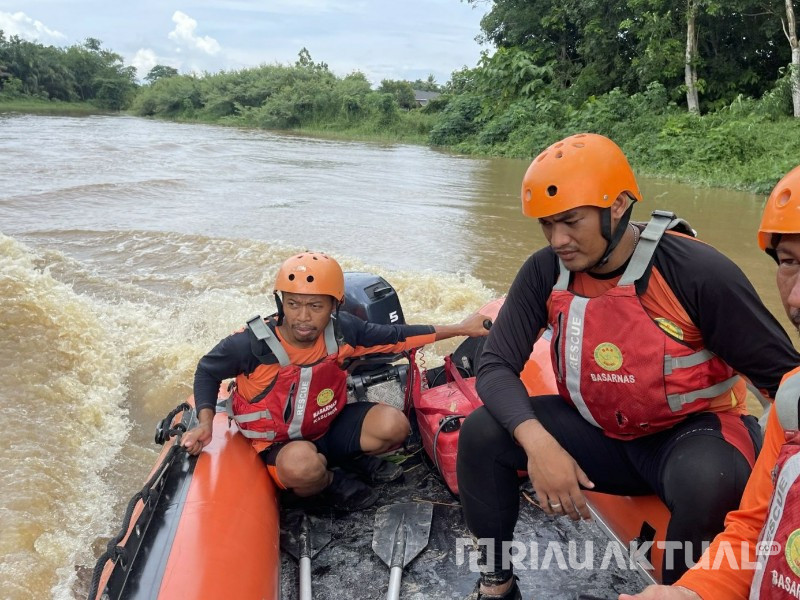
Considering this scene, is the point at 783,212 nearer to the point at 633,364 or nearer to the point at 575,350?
the point at 633,364

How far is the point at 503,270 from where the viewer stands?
6785mm

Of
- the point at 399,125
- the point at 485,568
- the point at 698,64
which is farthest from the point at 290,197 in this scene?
the point at 399,125

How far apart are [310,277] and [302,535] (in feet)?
2.90

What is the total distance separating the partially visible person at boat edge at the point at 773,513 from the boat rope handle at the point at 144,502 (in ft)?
4.27

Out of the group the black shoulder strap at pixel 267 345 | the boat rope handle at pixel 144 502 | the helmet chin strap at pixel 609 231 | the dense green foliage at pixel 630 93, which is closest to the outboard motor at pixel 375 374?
the black shoulder strap at pixel 267 345

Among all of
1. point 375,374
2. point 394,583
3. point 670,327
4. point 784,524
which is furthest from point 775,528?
point 375,374

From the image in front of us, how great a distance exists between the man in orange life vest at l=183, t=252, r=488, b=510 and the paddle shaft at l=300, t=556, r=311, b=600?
1.01 feet

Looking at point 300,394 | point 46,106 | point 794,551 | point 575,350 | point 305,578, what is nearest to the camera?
point 794,551

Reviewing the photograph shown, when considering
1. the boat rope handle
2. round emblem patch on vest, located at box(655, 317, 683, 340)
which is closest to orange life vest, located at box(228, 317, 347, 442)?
the boat rope handle

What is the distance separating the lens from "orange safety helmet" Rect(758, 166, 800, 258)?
119 centimetres

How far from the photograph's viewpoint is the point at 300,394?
2402mm

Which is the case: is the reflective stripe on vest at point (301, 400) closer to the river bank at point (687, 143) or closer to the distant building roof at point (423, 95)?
the river bank at point (687, 143)

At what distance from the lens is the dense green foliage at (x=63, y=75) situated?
48281 mm

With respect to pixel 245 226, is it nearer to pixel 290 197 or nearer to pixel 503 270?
pixel 290 197
